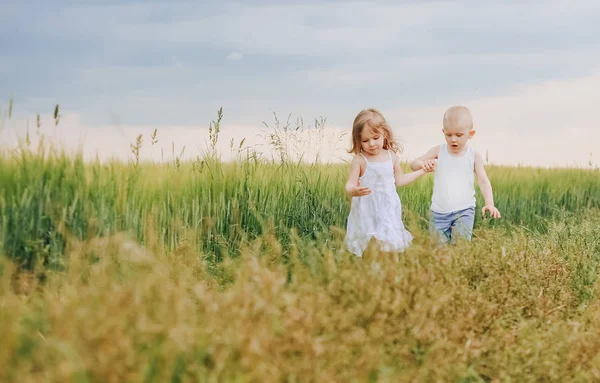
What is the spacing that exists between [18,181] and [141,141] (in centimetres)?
94

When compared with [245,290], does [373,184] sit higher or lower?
higher

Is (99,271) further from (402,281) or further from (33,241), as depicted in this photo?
(402,281)

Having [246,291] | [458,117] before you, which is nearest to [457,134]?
[458,117]

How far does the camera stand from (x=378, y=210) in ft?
17.1

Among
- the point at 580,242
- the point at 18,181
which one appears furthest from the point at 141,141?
the point at 580,242

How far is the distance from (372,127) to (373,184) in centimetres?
45

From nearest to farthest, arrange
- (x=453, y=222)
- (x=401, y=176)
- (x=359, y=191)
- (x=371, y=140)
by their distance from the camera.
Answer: (x=359, y=191) < (x=371, y=140) < (x=401, y=176) < (x=453, y=222)

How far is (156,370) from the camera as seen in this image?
2.47 metres

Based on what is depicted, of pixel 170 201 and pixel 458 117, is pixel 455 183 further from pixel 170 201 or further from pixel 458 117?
pixel 170 201

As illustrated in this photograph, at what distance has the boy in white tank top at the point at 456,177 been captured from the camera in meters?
5.58

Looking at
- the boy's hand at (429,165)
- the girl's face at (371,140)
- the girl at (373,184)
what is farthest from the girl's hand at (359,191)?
the boy's hand at (429,165)

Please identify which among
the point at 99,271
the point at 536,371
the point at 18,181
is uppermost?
the point at 18,181

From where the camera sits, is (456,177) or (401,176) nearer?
(401,176)

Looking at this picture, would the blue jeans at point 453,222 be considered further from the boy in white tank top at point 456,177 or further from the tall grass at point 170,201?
the tall grass at point 170,201
